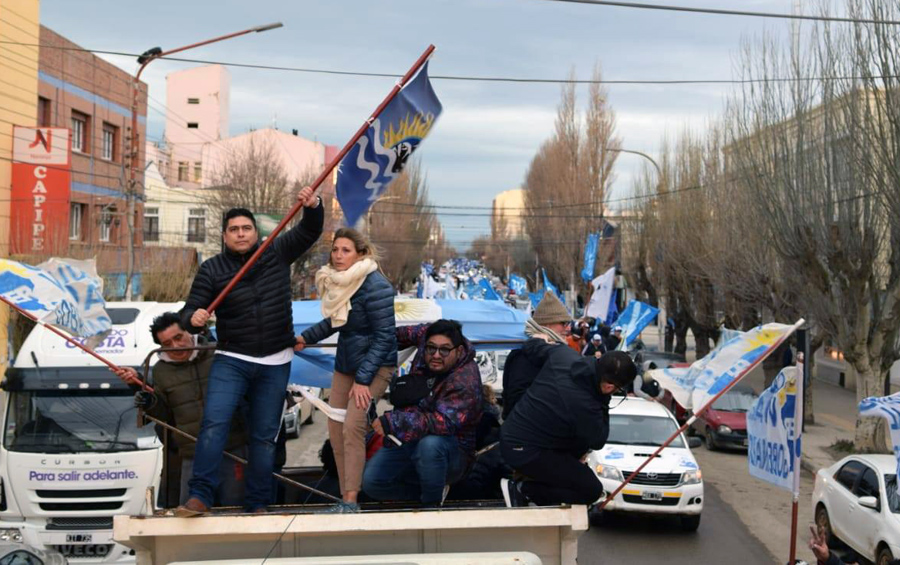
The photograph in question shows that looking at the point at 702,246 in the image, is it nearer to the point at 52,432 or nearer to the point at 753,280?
the point at 753,280

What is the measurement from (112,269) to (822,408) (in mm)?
23027

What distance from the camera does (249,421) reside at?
228 inches

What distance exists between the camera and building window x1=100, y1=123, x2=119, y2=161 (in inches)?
1331

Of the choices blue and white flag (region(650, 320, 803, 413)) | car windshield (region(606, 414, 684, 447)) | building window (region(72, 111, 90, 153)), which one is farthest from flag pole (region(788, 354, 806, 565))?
building window (region(72, 111, 90, 153))

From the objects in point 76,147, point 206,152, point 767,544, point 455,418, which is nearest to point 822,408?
point 767,544

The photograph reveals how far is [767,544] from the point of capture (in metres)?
14.3

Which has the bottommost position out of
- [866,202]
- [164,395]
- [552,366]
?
[164,395]

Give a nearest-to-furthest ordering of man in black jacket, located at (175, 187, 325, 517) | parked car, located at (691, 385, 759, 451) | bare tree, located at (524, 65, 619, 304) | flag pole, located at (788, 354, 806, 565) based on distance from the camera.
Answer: man in black jacket, located at (175, 187, 325, 517)
flag pole, located at (788, 354, 806, 565)
parked car, located at (691, 385, 759, 451)
bare tree, located at (524, 65, 619, 304)

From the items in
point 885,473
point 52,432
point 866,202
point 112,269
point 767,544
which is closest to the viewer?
point 52,432

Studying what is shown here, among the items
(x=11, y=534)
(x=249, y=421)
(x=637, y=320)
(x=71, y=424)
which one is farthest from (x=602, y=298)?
(x=249, y=421)

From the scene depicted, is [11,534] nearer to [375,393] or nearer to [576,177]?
[375,393]

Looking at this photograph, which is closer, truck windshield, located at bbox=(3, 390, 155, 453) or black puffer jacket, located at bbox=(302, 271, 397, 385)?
black puffer jacket, located at bbox=(302, 271, 397, 385)

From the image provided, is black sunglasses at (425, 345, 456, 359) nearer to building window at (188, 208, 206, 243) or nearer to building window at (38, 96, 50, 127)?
building window at (38, 96, 50, 127)

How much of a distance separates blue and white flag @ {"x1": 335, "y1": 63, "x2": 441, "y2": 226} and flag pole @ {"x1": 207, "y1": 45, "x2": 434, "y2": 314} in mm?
101
